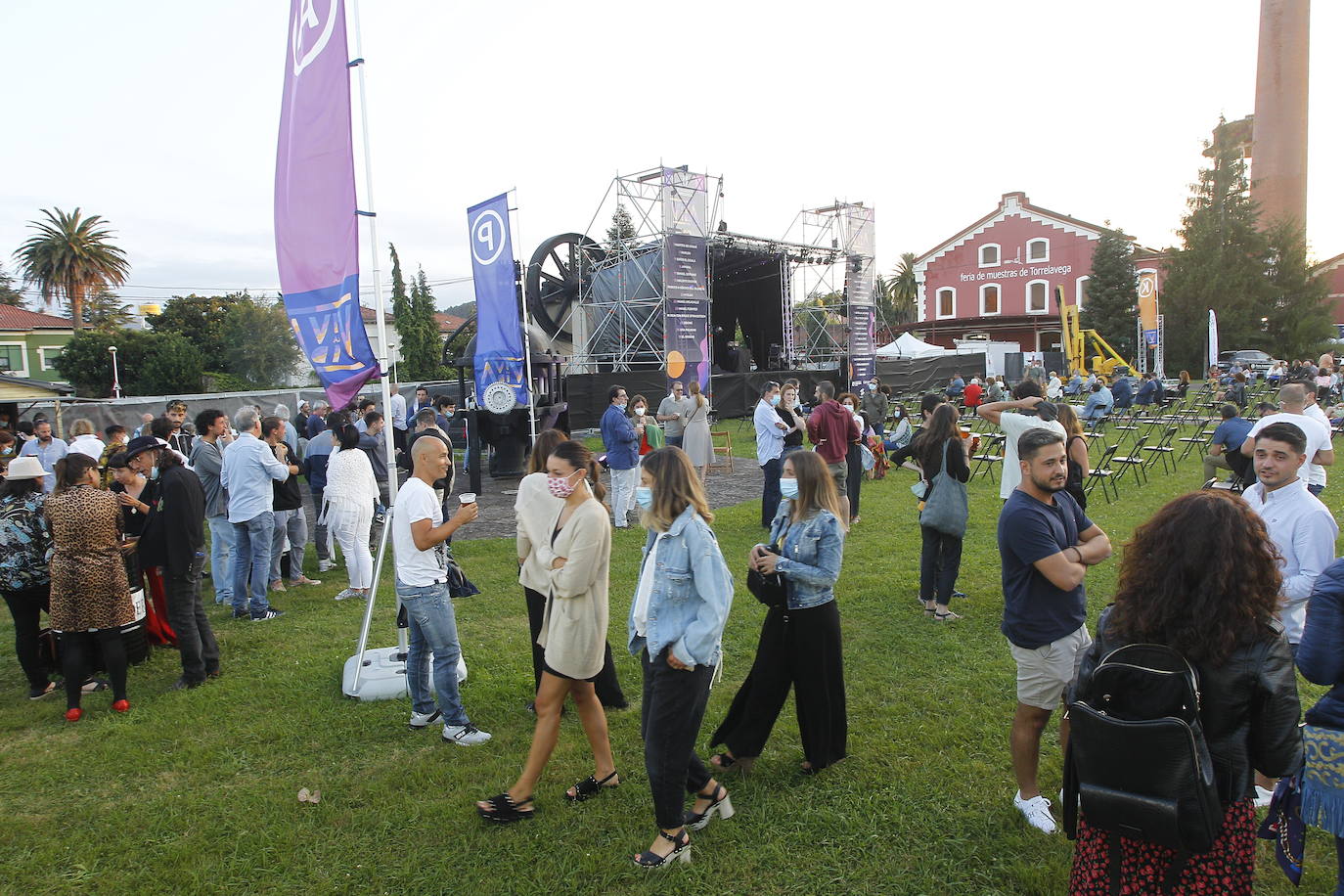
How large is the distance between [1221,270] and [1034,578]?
44.3 m

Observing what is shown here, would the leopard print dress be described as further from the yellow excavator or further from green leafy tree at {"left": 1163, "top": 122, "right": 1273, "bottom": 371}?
green leafy tree at {"left": 1163, "top": 122, "right": 1273, "bottom": 371}

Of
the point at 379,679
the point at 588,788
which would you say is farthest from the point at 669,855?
the point at 379,679

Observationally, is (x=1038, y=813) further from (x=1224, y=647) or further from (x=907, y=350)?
(x=907, y=350)

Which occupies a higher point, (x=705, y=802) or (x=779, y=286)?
(x=779, y=286)

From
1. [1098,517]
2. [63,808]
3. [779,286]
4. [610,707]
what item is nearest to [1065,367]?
[779,286]

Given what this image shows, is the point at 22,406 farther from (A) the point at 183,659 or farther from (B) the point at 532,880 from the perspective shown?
(B) the point at 532,880

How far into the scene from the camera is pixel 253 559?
633 cm

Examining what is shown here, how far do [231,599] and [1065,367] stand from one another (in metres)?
32.4

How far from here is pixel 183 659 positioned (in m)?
4.88

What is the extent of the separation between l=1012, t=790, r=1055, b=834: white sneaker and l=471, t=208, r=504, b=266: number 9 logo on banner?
6.97 metres

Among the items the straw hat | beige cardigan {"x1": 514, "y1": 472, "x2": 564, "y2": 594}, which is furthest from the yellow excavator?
the straw hat

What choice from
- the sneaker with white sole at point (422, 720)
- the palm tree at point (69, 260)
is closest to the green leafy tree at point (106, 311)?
the palm tree at point (69, 260)

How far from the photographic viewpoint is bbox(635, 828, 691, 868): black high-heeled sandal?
2957mm

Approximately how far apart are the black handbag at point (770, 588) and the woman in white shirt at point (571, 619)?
68cm
